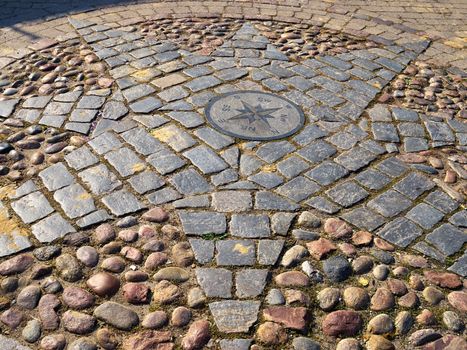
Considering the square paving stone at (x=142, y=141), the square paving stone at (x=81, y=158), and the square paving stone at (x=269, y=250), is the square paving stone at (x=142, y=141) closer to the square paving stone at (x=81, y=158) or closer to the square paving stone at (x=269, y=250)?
the square paving stone at (x=81, y=158)

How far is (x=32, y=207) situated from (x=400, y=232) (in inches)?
97.4

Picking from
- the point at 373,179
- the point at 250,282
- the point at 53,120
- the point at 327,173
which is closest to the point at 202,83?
the point at 53,120

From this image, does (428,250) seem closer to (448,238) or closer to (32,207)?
(448,238)

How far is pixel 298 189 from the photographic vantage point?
3797 mm

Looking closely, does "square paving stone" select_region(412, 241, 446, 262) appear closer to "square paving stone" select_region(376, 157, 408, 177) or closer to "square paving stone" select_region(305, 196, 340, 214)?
"square paving stone" select_region(305, 196, 340, 214)

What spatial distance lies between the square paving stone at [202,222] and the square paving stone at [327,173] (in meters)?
0.85

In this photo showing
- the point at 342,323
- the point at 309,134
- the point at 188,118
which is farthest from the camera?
the point at 188,118

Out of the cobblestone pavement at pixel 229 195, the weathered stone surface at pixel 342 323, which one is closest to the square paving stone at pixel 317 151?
the cobblestone pavement at pixel 229 195

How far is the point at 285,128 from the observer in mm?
4492

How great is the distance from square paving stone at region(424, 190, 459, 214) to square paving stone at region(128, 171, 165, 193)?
1.94 m

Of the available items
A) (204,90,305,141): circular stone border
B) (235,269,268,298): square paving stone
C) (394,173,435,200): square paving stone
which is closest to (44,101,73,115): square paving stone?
(204,90,305,141): circular stone border

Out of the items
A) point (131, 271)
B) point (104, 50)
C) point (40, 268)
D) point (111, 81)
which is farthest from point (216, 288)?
point (104, 50)

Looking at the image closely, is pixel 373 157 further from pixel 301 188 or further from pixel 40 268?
pixel 40 268

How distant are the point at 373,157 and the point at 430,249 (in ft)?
3.56
